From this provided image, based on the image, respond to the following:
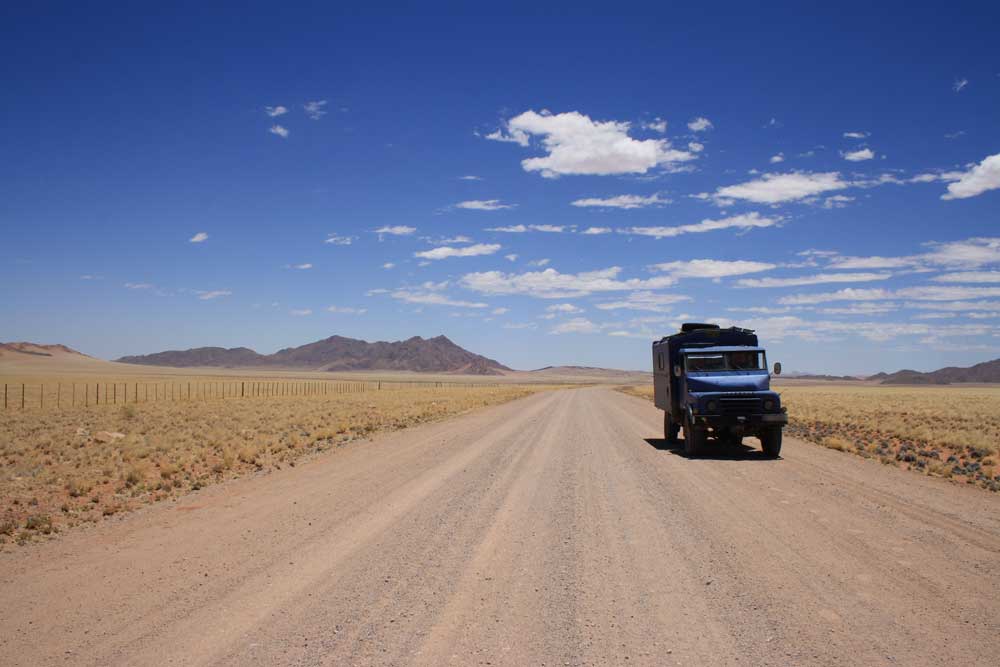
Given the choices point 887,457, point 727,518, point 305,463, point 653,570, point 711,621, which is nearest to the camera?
point 711,621

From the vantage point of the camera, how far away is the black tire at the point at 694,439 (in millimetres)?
16911

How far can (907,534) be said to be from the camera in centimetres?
862

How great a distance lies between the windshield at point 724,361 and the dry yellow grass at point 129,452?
10.8 m

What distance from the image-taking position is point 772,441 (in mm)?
16844

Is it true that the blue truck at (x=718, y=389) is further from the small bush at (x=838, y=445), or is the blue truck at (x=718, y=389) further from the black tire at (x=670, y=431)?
the small bush at (x=838, y=445)

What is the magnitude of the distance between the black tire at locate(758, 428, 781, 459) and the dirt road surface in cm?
412

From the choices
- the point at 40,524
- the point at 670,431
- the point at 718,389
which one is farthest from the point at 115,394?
the point at 718,389

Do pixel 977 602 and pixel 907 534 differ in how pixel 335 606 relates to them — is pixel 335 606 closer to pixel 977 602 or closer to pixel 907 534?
pixel 977 602

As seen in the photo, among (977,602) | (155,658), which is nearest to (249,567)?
(155,658)

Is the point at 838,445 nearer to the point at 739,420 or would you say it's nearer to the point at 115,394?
the point at 739,420

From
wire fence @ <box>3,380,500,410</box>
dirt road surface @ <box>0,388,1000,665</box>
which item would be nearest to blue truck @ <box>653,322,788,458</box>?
dirt road surface @ <box>0,388,1000,665</box>

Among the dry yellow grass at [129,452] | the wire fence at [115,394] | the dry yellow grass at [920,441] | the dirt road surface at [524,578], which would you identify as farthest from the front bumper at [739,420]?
the wire fence at [115,394]

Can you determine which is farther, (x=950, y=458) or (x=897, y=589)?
(x=950, y=458)

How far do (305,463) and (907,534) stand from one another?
1292cm
